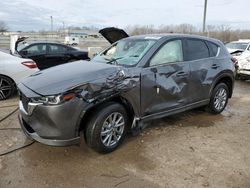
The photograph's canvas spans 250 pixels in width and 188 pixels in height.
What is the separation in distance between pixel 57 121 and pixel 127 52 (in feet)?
6.15

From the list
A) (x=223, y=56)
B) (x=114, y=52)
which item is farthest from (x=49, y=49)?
(x=223, y=56)

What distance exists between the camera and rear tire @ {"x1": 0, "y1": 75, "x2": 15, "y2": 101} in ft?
21.4

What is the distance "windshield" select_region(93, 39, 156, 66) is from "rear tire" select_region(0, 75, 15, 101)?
9.46ft

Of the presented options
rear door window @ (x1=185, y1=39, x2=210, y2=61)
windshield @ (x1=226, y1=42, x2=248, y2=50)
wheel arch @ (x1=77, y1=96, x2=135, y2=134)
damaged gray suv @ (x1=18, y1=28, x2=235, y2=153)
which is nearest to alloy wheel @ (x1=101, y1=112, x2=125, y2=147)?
damaged gray suv @ (x1=18, y1=28, x2=235, y2=153)

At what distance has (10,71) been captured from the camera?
651 centimetres

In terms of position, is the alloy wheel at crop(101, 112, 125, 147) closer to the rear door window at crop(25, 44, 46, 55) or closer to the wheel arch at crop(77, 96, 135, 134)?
the wheel arch at crop(77, 96, 135, 134)

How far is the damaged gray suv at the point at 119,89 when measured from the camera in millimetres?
3340

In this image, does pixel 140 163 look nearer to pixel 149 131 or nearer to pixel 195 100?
pixel 149 131

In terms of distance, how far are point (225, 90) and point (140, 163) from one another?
3089 mm

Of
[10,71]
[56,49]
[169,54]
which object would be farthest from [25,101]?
[56,49]

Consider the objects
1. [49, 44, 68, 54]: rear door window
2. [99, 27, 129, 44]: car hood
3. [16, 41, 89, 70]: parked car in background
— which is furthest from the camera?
[49, 44, 68, 54]: rear door window

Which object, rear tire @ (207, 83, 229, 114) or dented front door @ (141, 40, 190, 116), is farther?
rear tire @ (207, 83, 229, 114)

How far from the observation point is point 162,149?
4.02 m

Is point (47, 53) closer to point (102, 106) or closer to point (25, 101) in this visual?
point (25, 101)
